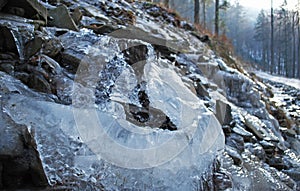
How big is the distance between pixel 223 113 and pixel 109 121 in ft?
10.8

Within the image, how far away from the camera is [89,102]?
176 inches

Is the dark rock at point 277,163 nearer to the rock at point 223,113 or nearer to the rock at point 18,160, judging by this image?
the rock at point 223,113

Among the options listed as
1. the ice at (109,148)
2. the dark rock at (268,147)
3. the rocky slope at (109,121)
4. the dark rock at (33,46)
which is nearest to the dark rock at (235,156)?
the rocky slope at (109,121)

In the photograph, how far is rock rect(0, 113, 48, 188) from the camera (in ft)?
9.47

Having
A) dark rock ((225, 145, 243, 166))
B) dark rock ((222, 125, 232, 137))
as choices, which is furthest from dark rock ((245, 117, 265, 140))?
dark rock ((225, 145, 243, 166))

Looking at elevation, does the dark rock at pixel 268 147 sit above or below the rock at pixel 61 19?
below

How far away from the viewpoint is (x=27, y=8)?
5188 mm

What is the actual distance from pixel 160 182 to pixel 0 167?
1740 mm

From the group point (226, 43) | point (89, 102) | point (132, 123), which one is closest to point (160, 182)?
point (132, 123)

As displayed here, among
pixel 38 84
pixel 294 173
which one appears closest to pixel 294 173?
pixel 294 173

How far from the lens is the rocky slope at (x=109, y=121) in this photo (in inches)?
134

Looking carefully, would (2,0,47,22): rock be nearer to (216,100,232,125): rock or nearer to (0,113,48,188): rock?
(0,113,48,188): rock

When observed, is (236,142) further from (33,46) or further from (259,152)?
(33,46)

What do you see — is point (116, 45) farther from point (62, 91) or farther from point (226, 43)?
point (226, 43)
